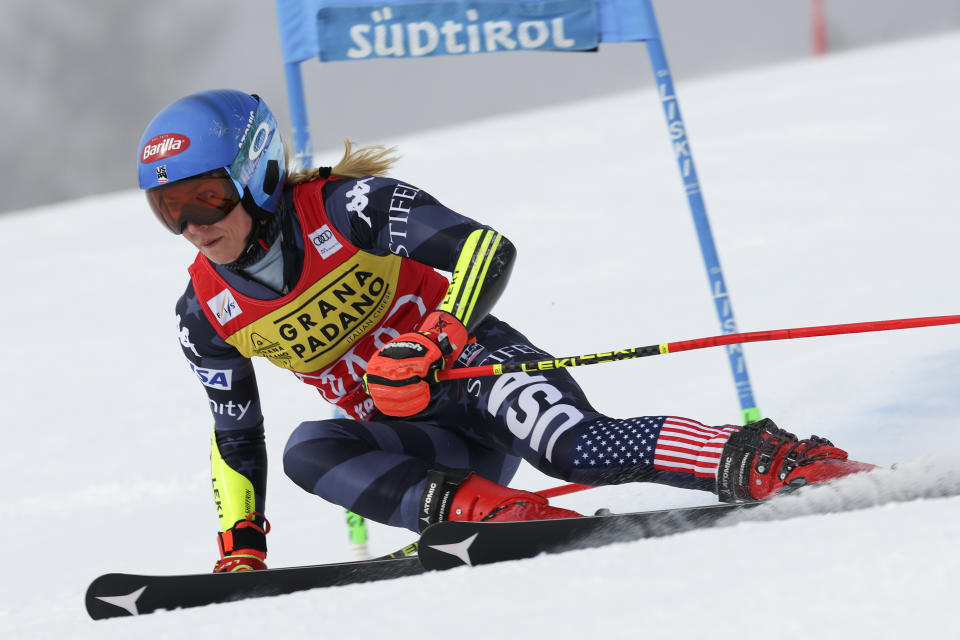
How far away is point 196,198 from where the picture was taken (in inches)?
93.7

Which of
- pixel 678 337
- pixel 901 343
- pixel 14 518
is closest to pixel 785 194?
pixel 678 337

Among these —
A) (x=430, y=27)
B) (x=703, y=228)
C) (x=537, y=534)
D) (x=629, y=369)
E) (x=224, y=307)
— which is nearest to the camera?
(x=537, y=534)

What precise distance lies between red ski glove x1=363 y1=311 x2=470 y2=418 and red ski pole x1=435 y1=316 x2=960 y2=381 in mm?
44

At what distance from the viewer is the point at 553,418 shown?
2.42 m

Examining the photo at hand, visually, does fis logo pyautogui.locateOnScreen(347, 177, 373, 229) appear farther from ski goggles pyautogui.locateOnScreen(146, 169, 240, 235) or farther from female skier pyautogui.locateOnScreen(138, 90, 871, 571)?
ski goggles pyautogui.locateOnScreen(146, 169, 240, 235)

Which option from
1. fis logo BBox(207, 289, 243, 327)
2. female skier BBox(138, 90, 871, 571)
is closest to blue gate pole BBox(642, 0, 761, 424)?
female skier BBox(138, 90, 871, 571)

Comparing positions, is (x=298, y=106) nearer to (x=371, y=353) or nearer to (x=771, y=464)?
(x=371, y=353)

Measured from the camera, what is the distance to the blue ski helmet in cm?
238

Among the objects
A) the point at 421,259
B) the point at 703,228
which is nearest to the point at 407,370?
the point at 421,259

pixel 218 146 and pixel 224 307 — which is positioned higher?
pixel 218 146

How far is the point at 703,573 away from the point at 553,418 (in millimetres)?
728

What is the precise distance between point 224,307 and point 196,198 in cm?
35

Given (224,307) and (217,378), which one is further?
(217,378)

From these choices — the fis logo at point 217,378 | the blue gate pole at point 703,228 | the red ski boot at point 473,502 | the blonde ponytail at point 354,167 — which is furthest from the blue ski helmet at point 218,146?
the blue gate pole at point 703,228
